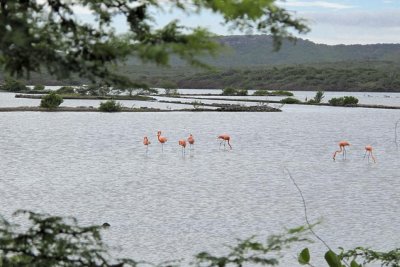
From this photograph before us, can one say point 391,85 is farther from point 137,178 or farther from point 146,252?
point 146,252

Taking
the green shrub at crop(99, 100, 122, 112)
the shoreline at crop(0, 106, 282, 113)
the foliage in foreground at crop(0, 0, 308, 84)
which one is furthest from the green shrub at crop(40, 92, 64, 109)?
the foliage in foreground at crop(0, 0, 308, 84)

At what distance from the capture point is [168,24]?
17.7 ft

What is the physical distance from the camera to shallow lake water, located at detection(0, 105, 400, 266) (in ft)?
67.2

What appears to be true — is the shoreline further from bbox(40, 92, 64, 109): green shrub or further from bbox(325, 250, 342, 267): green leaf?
bbox(325, 250, 342, 267): green leaf

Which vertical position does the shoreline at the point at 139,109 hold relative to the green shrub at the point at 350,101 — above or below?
below

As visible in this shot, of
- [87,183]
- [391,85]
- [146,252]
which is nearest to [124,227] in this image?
[146,252]

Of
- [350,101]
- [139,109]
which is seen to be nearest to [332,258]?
[139,109]

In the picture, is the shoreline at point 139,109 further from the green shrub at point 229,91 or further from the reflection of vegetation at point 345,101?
the green shrub at point 229,91

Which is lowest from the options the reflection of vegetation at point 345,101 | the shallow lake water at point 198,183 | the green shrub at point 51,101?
the shallow lake water at point 198,183

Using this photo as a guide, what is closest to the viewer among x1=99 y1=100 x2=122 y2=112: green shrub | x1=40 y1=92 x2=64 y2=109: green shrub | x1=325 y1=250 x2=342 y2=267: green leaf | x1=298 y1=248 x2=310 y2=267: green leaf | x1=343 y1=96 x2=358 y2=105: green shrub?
x1=298 y1=248 x2=310 y2=267: green leaf

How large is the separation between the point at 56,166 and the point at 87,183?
Answer: 21.8 feet

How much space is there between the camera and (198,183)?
31.4 meters

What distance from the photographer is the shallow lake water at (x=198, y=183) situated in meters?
20.5

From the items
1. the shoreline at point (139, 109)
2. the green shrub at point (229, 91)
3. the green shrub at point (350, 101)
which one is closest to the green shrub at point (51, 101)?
→ the shoreline at point (139, 109)
